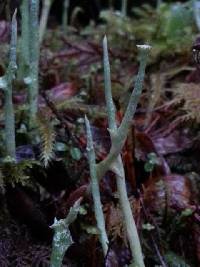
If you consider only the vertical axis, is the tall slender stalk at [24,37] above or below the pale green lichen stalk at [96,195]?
above

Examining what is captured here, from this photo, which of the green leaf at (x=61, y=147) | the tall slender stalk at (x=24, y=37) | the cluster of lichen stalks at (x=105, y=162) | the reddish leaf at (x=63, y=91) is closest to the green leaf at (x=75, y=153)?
the green leaf at (x=61, y=147)

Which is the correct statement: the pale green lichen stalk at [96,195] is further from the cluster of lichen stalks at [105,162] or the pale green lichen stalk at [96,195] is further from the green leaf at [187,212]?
the green leaf at [187,212]

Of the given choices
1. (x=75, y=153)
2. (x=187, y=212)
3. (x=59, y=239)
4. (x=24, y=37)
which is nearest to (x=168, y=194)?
(x=187, y=212)

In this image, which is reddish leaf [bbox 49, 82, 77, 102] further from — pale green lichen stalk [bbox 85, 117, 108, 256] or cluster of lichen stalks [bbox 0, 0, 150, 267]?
pale green lichen stalk [bbox 85, 117, 108, 256]

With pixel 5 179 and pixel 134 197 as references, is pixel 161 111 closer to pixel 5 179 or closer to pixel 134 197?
pixel 134 197

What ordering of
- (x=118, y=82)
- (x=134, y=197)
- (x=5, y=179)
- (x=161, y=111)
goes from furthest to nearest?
(x=118, y=82) → (x=161, y=111) → (x=134, y=197) → (x=5, y=179)

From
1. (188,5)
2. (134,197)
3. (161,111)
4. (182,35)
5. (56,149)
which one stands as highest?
(188,5)

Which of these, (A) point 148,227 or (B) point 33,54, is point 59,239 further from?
(B) point 33,54

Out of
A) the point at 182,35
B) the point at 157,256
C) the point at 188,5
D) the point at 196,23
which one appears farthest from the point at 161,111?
the point at 188,5
